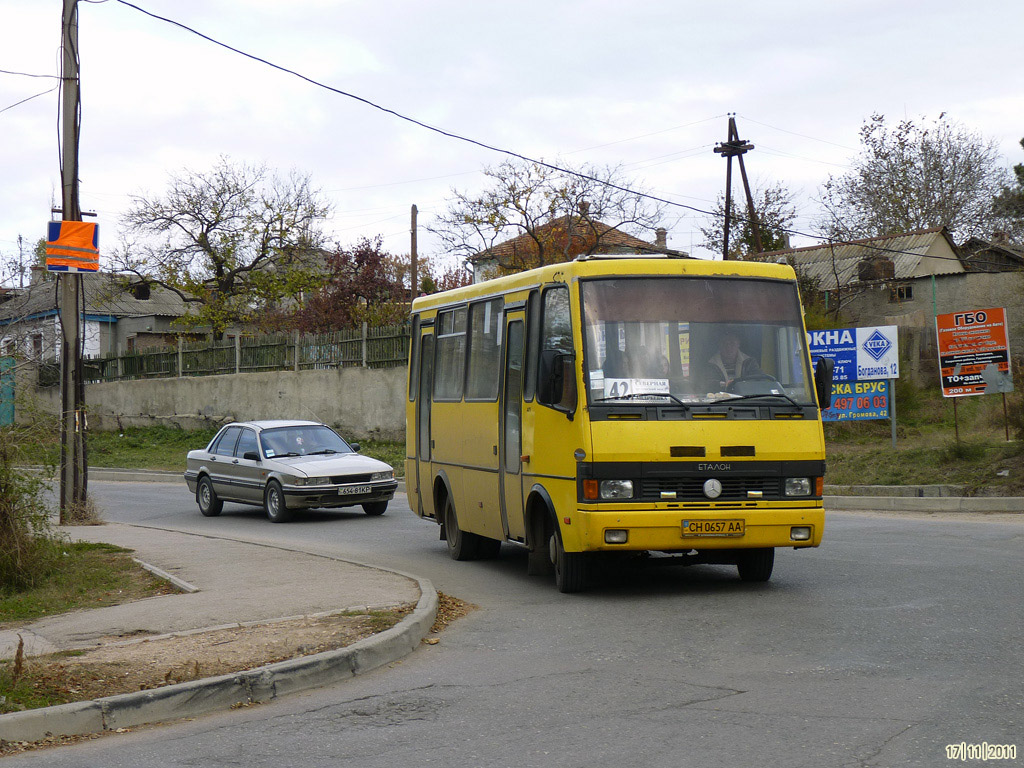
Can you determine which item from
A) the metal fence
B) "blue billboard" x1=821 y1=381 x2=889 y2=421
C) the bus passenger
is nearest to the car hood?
the bus passenger

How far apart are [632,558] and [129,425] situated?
3513cm

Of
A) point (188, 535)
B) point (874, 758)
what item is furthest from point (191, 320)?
point (874, 758)

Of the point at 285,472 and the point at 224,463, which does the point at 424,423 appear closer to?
the point at 285,472

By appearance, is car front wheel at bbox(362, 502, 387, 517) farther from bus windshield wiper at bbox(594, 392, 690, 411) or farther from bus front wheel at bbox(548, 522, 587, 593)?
bus windshield wiper at bbox(594, 392, 690, 411)

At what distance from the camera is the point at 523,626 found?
867 cm

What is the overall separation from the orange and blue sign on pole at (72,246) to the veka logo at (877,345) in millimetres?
14418

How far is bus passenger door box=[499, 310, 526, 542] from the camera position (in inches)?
418

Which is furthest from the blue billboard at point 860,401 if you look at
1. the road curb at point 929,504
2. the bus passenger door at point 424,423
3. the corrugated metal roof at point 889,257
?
the corrugated metal roof at point 889,257

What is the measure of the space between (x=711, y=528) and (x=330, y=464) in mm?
9915

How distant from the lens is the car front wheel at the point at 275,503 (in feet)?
59.1

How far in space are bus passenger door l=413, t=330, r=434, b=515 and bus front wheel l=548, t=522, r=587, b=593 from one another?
358 cm

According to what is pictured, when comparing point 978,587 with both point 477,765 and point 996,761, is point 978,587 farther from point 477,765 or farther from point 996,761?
point 477,765

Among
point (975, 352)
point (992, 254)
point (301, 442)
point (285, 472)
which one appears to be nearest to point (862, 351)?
point (975, 352)
